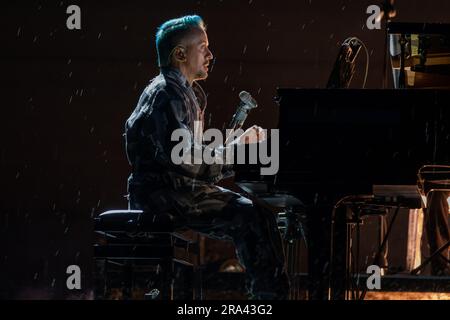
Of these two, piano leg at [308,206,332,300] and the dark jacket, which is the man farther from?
piano leg at [308,206,332,300]

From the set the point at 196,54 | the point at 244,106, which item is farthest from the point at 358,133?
the point at 196,54

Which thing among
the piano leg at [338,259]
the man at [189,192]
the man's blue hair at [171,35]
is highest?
the man's blue hair at [171,35]

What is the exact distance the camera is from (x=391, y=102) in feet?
10.5

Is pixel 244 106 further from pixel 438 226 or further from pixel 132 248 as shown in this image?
pixel 438 226

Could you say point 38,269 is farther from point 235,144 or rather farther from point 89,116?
point 235,144

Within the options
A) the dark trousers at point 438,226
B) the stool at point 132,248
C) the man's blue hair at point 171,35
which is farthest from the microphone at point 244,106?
the dark trousers at point 438,226

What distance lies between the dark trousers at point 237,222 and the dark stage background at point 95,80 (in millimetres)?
4152

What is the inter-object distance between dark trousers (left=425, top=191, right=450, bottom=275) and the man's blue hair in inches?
119

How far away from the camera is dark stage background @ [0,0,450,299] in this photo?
764 centimetres

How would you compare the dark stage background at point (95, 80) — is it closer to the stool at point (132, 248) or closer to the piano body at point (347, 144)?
the stool at point (132, 248)

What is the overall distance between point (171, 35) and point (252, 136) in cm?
72

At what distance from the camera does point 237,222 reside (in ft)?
11.3

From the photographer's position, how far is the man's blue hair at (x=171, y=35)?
374cm

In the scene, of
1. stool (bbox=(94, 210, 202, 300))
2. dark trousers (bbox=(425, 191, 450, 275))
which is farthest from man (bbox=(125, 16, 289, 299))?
dark trousers (bbox=(425, 191, 450, 275))
